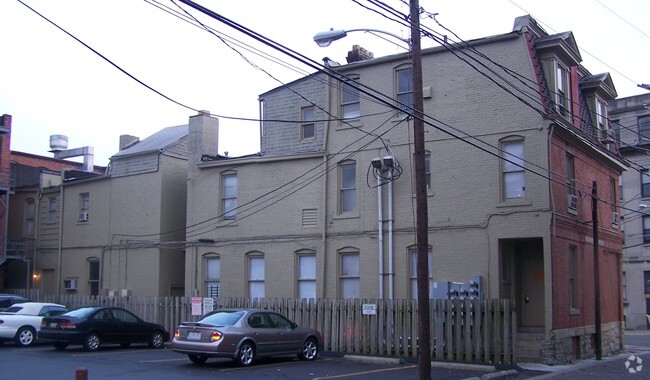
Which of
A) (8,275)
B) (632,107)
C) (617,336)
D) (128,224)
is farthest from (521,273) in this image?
(632,107)

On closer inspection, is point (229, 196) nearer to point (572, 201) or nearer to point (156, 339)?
point (156, 339)

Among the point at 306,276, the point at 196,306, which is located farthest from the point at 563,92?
the point at 196,306

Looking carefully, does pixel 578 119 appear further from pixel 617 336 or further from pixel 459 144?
pixel 617 336

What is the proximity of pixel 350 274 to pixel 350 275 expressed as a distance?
2.2 inches

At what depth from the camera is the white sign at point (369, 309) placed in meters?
22.2

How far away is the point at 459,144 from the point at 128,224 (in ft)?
49.5

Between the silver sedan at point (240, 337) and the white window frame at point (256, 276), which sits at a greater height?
the white window frame at point (256, 276)

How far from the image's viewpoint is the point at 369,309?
22.3 m

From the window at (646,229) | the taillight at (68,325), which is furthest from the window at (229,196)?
the window at (646,229)

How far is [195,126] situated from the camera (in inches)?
1161

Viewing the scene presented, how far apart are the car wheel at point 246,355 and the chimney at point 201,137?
482 inches

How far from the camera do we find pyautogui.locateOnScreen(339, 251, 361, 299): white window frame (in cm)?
2484

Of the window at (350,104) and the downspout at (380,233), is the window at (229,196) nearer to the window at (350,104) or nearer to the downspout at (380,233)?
the window at (350,104)

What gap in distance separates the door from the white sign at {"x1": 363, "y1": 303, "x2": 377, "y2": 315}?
4.89 meters
